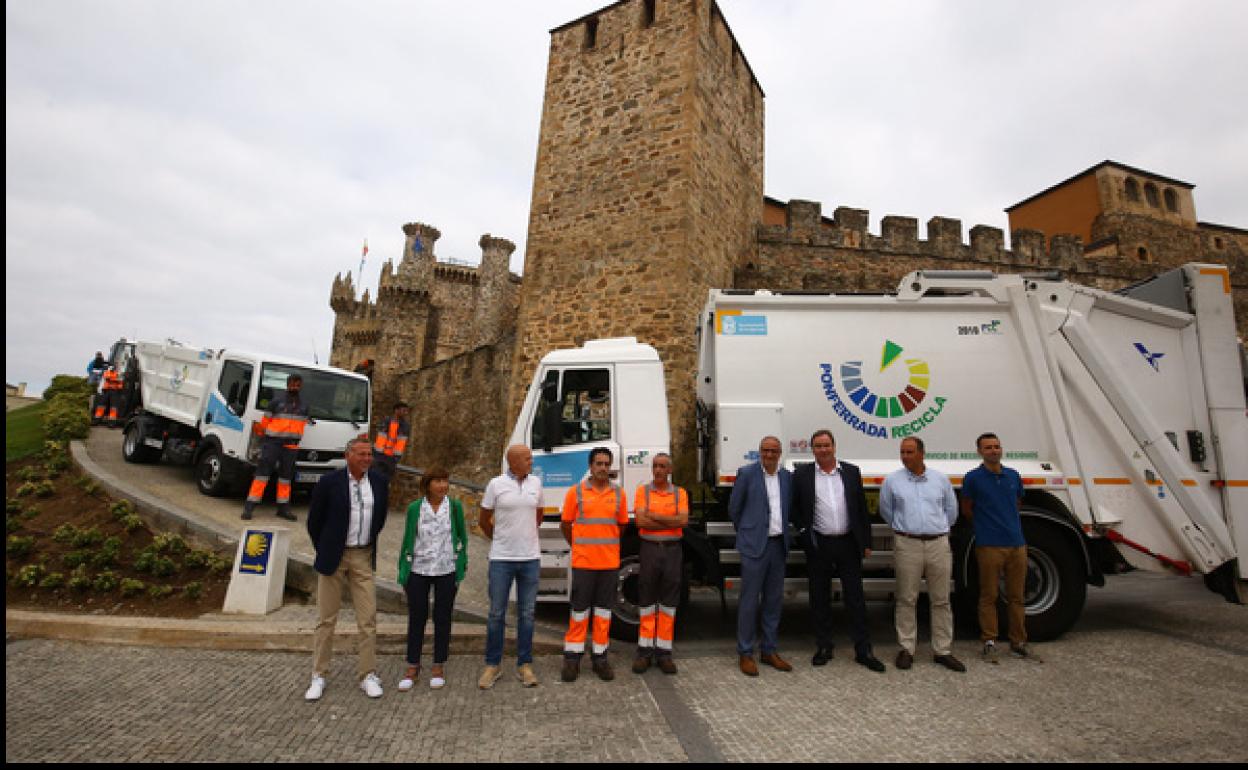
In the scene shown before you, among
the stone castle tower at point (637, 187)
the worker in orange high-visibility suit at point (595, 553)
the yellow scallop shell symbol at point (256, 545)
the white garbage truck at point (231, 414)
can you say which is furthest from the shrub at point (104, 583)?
the stone castle tower at point (637, 187)

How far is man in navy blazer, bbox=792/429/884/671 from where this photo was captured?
15.1ft

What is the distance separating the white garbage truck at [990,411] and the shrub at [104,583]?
408 centimetres

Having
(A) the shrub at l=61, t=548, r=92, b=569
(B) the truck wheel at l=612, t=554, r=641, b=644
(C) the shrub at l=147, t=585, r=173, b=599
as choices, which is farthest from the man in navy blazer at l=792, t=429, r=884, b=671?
(A) the shrub at l=61, t=548, r=92, b=569

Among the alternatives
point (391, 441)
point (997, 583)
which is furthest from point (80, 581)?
point (997, 583)

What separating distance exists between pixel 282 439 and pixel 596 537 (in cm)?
520

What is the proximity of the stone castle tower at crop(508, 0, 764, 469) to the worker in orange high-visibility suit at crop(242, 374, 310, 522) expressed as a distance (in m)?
3.74

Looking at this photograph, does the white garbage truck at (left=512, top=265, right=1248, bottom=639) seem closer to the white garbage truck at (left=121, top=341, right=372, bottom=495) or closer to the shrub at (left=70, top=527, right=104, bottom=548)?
the white garbage truck at (left=121, top=341, right=372, bottom=495)

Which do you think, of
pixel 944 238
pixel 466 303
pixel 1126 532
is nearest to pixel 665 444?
pixel 1126 532

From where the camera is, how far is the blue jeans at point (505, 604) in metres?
4.11

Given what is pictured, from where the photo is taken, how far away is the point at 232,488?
8164 mm

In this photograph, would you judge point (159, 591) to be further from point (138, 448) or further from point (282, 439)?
point (138, 448)

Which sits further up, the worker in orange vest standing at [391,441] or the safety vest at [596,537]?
the worker in orange vest standing at [391,441]

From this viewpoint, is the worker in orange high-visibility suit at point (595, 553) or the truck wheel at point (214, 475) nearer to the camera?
the worker in orange high-visibility suit at point (595, 553)

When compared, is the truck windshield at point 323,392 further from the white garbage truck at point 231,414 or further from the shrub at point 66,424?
the shrub at point 66,424
